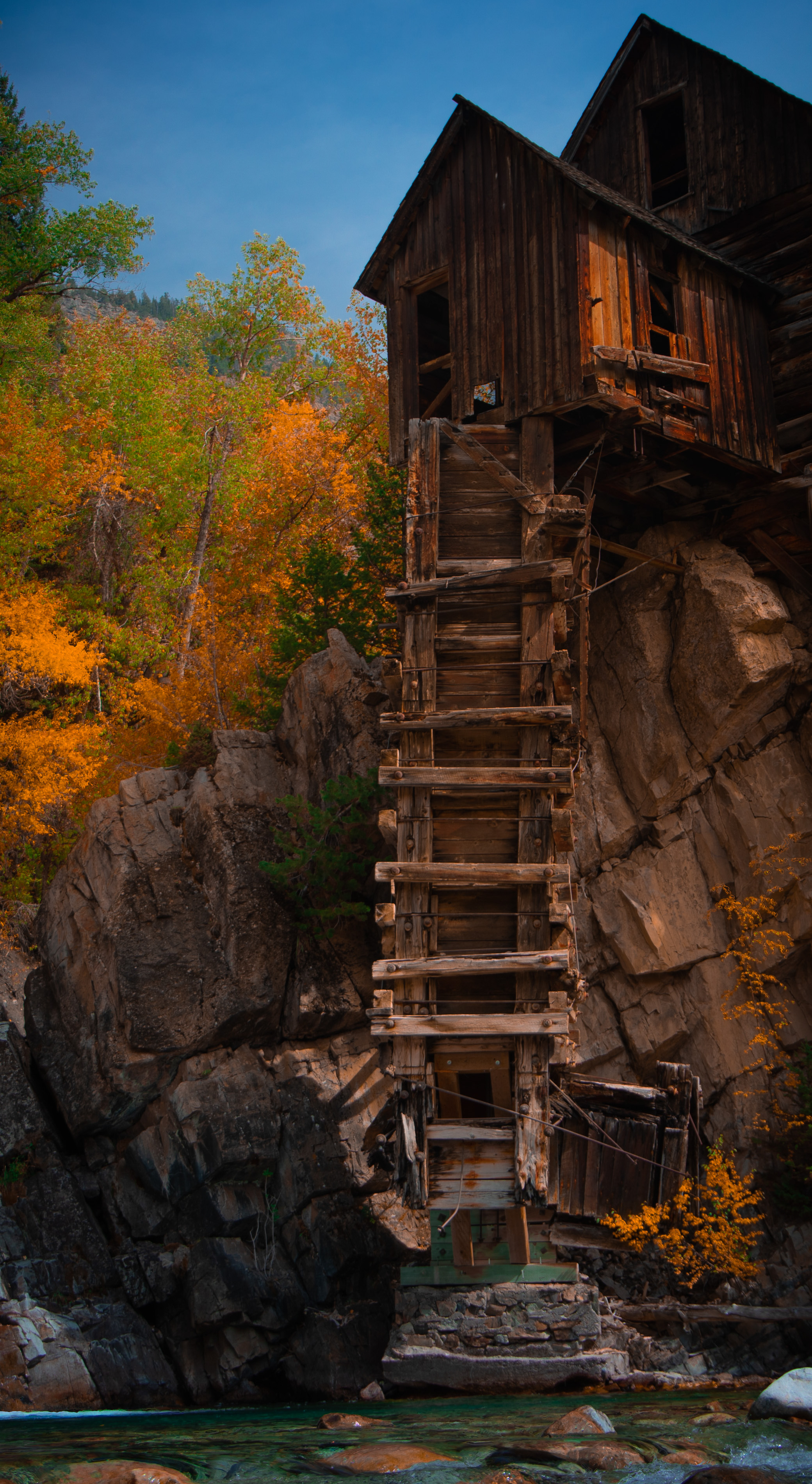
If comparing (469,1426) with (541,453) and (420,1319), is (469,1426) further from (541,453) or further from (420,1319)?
(541,453)

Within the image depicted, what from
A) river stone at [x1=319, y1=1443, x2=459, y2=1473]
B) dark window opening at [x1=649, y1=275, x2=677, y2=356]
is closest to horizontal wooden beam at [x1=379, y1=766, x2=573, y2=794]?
dark window opening at [x1=649, y1=275, x2=677, y2=356]

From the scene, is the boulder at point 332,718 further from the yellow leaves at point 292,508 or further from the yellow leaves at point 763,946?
the yellow leaves at point 292,508

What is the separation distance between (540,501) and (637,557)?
13.6 feet

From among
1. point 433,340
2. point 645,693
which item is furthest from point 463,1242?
point 433,340

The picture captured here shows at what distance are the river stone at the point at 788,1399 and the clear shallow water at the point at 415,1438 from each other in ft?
0.71

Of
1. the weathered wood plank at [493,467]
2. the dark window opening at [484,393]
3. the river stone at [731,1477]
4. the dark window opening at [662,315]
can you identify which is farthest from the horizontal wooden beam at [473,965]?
the dark window opening at [662,315]

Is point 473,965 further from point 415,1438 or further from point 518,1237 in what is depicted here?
point 415,1438

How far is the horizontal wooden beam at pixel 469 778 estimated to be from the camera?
17328mm

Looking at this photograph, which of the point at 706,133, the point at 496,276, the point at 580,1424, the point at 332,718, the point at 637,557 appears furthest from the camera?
the point at 706,133

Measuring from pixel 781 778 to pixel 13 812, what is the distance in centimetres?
1735

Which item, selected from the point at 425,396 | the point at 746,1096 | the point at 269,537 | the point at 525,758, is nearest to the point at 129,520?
the point at 269,537

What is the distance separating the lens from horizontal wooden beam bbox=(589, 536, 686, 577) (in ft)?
72.2

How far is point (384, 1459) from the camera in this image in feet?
39.3

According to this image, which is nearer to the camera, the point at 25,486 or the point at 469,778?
the point at 469,778
